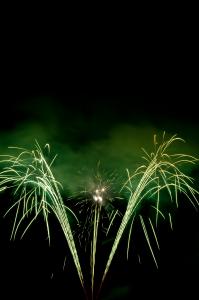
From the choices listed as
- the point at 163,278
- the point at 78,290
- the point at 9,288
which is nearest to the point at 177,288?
the point at 163,278

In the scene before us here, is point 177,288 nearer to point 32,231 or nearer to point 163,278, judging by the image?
point 163,278

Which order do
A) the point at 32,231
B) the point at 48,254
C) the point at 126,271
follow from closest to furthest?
1. the point at 32,231
2. the point at 48,254
3. the point at 126,271

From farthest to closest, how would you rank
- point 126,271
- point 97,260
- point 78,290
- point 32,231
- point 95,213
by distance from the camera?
point 126,271
point 78,290
point 32,231
point 97,260
point 95,213

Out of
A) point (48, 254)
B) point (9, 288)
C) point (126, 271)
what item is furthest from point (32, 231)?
point (126, 271)

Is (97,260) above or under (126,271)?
under

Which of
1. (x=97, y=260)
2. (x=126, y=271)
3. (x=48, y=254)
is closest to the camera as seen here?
(x=97, y=260)

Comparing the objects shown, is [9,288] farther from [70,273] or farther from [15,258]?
[70,273]

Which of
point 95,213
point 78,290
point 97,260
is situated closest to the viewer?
point 95,213

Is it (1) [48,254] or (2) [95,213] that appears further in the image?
(1) [48,254]

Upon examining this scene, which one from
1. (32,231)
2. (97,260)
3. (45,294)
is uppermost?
(32,231)
